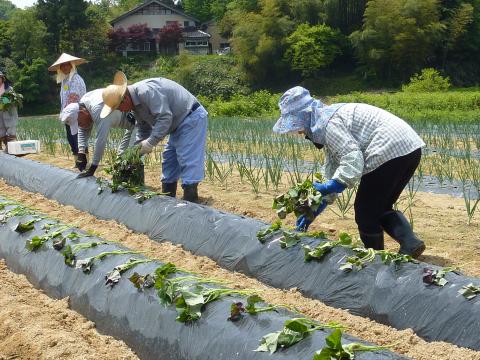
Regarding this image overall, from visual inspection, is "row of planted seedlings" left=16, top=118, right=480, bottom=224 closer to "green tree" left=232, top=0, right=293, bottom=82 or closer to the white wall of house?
"green tree" left=232, top=0, right=293, bottom=82

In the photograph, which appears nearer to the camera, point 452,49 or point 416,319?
point 416,319

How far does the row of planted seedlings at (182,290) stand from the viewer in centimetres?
197

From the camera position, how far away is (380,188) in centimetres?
317

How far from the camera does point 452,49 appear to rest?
29672 millimetres

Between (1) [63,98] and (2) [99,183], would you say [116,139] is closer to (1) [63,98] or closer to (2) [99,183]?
(1) [63,98]

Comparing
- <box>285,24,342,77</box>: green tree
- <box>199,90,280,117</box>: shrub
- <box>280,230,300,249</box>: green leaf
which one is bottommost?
<box>199,90,280,117</box>: shrub

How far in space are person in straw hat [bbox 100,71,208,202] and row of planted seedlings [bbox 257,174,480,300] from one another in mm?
1569

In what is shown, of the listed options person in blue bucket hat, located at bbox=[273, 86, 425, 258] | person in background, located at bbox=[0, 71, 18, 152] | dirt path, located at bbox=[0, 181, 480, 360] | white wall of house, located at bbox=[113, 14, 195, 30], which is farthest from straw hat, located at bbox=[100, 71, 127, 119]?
white wall of house, located at bbox=[113, 14, 195, 30]

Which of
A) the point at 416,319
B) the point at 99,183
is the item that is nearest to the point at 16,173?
the point at 99,183

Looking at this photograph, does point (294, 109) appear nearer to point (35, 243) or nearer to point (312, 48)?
point (35, 243)

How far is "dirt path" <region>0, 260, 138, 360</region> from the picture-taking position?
2500 millimetres

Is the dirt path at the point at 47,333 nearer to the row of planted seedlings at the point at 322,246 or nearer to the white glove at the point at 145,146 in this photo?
the row of planted seedlings at the point at 322,246

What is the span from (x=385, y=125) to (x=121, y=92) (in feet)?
6.88

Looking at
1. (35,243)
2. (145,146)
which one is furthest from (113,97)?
(35,243)
